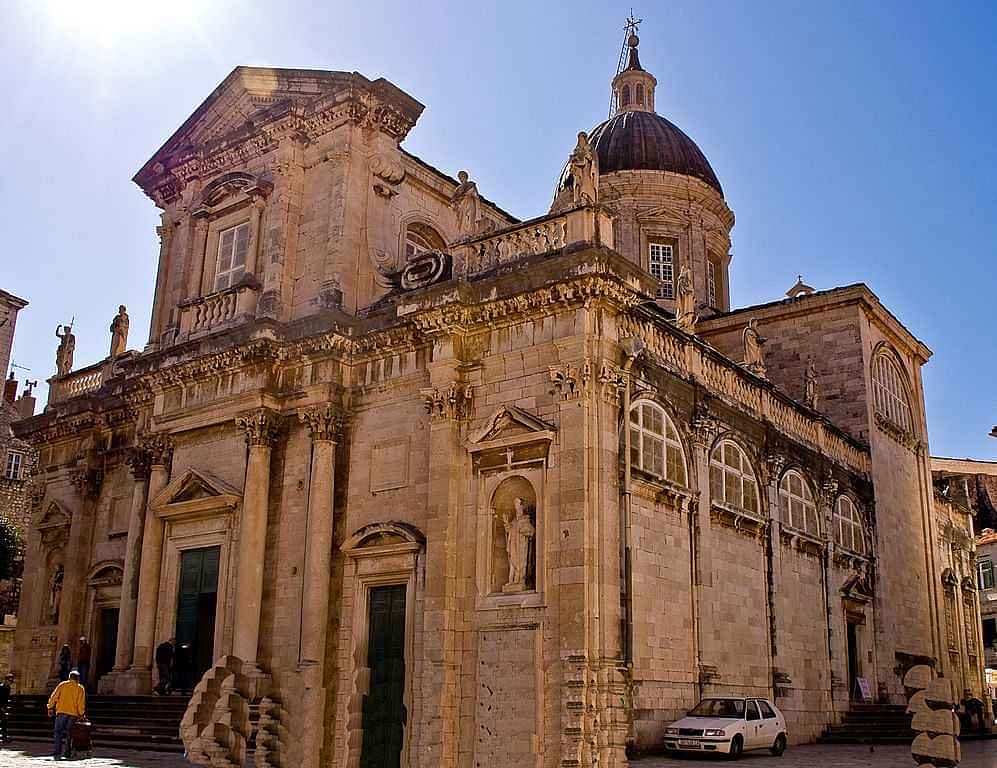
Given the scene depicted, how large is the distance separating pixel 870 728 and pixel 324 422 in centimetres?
1379

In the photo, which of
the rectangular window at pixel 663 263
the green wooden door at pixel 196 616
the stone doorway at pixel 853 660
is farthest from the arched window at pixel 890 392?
the green wooden door at pixel 196 616

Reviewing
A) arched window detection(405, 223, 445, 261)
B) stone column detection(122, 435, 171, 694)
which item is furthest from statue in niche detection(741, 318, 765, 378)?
stone column detection(122, 435, 171, 694)

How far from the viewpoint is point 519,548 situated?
1628cm

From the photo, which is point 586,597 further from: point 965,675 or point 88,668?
point 965,675

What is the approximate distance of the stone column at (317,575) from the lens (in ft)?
58.3

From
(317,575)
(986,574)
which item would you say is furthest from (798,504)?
(986,574)

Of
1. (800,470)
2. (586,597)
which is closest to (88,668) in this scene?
(586,597)

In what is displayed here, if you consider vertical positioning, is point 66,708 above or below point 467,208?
below

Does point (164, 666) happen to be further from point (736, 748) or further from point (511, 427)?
point (736, 748)

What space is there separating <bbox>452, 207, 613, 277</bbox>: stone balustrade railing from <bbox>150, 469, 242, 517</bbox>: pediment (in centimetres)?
647

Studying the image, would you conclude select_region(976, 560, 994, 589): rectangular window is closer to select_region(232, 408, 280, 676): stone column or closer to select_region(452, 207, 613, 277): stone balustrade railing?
select_region(452, 207, 613, 277): stone balustrade railing

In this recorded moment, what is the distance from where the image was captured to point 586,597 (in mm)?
15016

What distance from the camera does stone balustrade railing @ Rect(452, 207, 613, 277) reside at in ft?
55.6

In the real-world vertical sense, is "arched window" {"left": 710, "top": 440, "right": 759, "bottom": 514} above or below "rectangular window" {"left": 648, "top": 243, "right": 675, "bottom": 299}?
below
